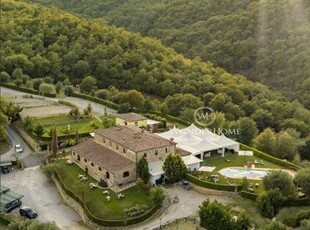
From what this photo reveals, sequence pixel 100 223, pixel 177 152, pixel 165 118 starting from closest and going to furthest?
pixel 100 223
pixel 177 152
pixel 165 118

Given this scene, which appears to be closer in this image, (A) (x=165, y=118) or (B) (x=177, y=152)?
(B) (x=177, y=152)

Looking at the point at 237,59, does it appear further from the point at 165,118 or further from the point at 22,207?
the point at 22,207

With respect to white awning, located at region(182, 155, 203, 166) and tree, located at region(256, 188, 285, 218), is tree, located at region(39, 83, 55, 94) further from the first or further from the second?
tree, located at region(256, 188, 285, 218)

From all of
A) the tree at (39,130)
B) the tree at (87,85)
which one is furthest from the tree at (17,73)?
the tree at (39,130)

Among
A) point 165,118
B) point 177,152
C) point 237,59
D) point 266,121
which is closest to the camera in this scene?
point 177,152

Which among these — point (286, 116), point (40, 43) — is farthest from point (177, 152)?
point (40, 43)

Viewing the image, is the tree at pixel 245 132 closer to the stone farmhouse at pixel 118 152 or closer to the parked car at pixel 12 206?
the stone farmhouse at pixel 118 152
